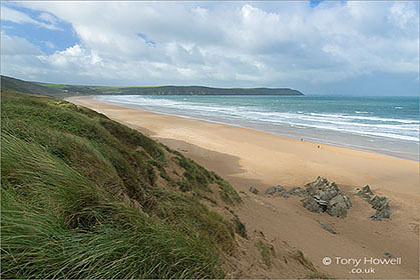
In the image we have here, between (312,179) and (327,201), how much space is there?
388 cm

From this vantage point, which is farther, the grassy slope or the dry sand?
the dry sand

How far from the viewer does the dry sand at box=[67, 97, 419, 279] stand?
750cm

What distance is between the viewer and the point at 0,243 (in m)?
2.00

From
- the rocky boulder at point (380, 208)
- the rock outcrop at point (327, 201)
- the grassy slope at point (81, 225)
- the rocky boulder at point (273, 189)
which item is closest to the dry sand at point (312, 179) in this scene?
the rocky boulder at point (380, 208)

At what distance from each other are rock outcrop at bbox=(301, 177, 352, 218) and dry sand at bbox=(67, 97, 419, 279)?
13.3 inches

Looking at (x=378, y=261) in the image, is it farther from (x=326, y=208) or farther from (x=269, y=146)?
(x=269, y=146)

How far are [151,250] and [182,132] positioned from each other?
2670 centimetres

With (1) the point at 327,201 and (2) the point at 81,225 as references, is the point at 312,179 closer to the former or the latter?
(1) the point at 327,201

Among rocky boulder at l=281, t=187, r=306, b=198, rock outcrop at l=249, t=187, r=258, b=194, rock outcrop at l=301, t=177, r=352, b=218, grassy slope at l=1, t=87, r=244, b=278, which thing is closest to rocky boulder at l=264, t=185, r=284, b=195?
rocky boulder at l=281, t=187, r=306, b=198

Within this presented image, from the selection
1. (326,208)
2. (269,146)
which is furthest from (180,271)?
(269,146)

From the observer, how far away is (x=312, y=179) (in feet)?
49.0

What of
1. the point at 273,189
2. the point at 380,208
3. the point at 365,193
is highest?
the point at 273,189

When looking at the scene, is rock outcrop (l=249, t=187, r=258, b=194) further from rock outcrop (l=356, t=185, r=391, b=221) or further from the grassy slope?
the grassy slope

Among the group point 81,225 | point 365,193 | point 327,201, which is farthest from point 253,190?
point 81,225
